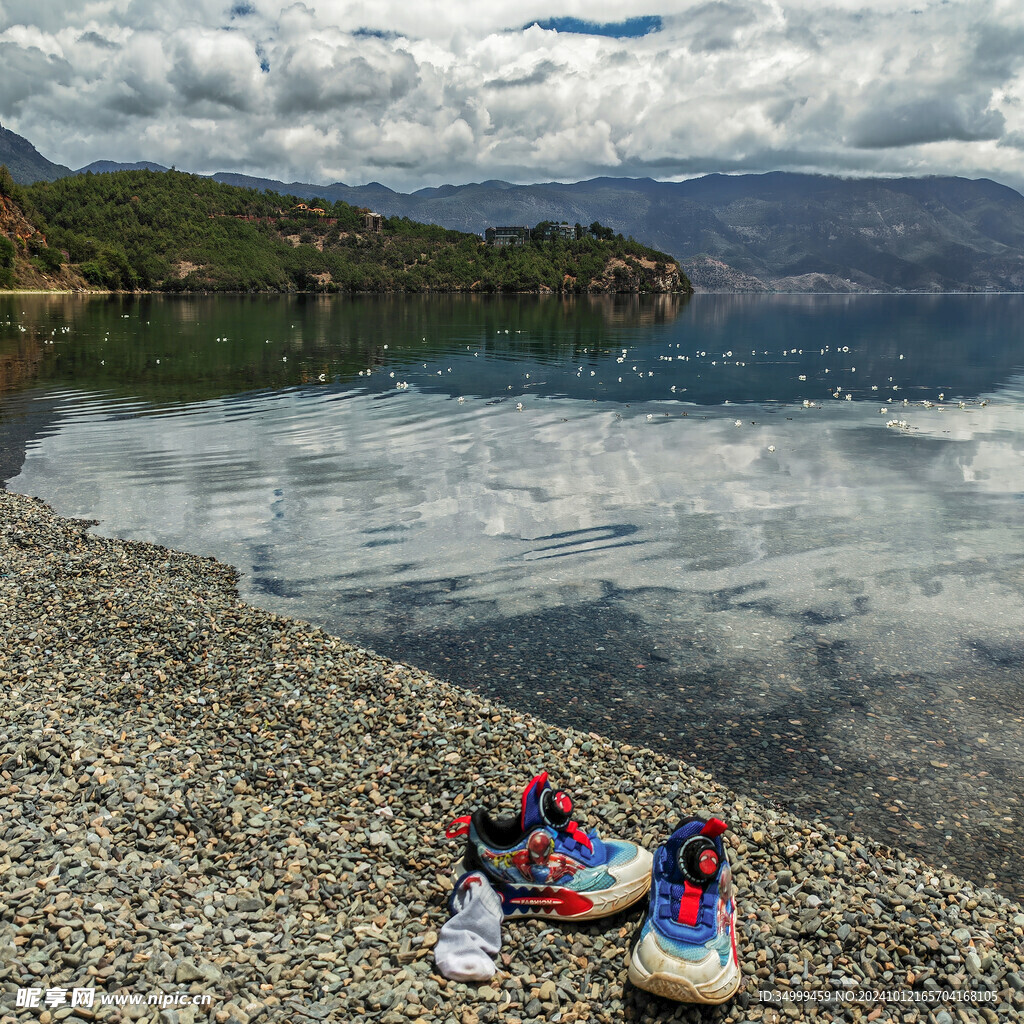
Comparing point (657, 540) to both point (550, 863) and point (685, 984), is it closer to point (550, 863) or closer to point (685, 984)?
point (550, 863)

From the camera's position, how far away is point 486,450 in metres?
27.4

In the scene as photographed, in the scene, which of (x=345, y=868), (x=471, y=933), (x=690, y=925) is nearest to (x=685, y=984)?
(x=690, y=925)

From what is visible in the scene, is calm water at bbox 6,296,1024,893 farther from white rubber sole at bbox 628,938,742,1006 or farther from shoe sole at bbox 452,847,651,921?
white rubber sole at bbox 628,938,742,1006

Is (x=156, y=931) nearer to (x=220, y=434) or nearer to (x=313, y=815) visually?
(x=313, y=815)

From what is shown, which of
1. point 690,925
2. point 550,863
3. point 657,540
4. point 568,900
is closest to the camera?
point 690,925

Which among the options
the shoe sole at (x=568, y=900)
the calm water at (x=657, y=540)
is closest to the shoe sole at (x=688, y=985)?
the shoe sole at (x=568, y=900)

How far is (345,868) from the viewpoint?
6.78 metres

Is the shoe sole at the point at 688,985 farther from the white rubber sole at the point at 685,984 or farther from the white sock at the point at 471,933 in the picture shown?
the white sock at the point at 471,933

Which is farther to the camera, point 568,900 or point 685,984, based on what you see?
point 568,900

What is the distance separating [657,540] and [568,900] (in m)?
11.7

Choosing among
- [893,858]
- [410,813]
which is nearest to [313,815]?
[410,813]

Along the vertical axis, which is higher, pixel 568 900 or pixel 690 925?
pixel 690 925

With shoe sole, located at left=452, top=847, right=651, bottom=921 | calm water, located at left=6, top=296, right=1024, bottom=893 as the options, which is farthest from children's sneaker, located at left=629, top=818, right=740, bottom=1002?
calm water, located at left=6, top=296, right=1024, bottom=893

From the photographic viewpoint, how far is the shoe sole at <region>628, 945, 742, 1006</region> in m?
5.52
